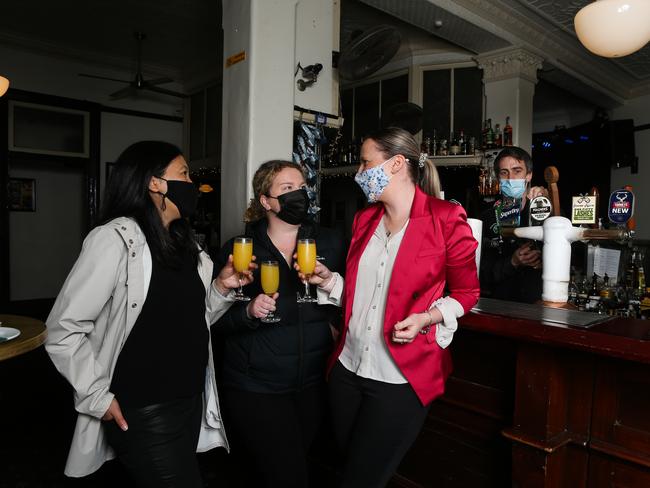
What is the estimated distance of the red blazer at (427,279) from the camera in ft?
5.03

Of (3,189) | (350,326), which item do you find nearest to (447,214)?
(350,326)

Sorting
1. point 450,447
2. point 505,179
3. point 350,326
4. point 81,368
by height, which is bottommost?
point 450,447

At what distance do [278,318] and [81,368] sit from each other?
0.64m

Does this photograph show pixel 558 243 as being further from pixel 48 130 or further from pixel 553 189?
pixel 48 130

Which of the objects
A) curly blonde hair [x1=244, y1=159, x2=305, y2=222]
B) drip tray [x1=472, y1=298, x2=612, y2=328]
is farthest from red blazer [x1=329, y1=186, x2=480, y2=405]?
curly blonde hair [x1=244, y1=159, x2=305, y2=222]

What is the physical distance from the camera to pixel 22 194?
25.1 ft

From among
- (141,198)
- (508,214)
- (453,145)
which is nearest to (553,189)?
(508,214)

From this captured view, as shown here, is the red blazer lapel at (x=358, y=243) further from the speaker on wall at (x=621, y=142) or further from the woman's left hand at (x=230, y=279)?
the speaker on wall at (x=621, y=142)

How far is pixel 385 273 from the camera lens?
63.7 inches

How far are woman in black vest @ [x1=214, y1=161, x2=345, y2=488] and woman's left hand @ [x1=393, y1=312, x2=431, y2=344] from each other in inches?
16.8

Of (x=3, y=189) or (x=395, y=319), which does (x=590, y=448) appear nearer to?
(x=395, y=319)

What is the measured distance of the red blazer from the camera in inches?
60.4

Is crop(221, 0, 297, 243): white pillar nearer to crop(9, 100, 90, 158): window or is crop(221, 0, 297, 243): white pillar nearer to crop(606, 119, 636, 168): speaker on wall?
crop(9, 100, 90, 158): window

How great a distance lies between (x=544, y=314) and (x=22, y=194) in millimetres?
8052
